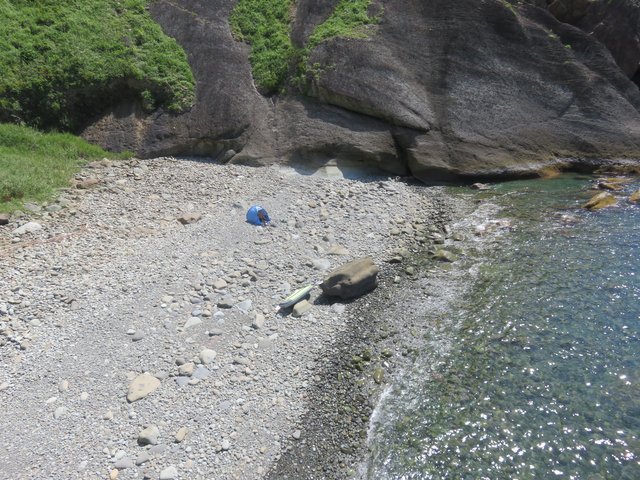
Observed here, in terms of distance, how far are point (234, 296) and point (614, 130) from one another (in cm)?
1506

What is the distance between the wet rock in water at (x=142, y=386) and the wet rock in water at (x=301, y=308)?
2771 millimetres

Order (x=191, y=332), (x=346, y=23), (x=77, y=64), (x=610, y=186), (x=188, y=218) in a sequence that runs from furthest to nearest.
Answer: (x=346, y=23) < (x=77, y=64) < (x=610, y=186) < (x=188, y=218) < (x=191, y=332)

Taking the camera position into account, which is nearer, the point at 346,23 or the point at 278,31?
the point at 346,23

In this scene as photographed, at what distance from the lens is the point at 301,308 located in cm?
923

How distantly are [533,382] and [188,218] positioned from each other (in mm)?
8667

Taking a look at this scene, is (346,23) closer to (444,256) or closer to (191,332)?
(444,256)

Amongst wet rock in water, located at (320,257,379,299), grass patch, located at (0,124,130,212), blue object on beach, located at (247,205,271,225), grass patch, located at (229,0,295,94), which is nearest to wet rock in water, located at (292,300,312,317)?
wet rock in water, located at (320,257,379,299)

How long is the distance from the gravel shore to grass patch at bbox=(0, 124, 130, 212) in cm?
60

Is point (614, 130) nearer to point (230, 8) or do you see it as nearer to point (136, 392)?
point (230, 8)

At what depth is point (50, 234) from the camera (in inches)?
439

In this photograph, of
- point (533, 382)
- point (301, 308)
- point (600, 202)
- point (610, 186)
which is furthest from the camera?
point (610, 186)

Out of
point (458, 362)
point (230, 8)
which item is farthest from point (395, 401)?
point (230, 8)

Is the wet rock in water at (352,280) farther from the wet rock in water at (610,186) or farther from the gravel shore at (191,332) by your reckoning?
the wet rock in water at (610,186)

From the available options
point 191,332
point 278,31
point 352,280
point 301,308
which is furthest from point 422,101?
point 191,332
